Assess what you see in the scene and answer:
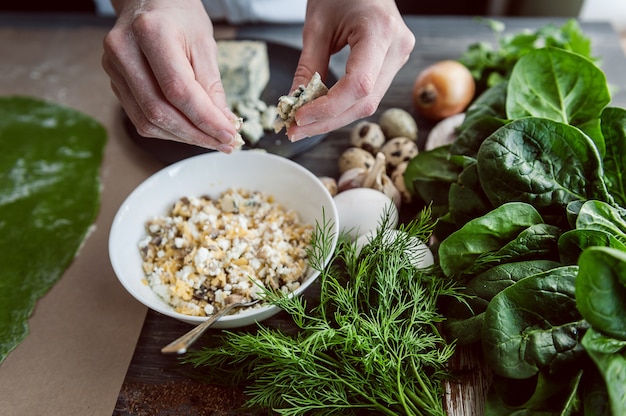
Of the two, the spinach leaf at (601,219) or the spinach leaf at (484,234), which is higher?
the spinach leaf at (601,219)

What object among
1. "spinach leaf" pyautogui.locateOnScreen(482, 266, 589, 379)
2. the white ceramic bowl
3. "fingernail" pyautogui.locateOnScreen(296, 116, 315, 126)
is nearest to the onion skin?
the white ceramic bowl

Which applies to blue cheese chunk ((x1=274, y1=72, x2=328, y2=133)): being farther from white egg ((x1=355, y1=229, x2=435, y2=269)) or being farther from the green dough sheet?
the green dough sheet

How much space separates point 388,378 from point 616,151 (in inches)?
23.5

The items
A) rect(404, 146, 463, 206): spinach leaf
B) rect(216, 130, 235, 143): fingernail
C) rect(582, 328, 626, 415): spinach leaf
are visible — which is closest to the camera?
rect(582, 328, 626, 415): spinach leaf

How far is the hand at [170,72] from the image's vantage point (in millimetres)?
881

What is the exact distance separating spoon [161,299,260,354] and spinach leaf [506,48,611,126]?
654 mm

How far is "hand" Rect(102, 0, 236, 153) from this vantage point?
2.89 ft

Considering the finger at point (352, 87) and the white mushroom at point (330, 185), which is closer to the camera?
the finger at point (352, 87)

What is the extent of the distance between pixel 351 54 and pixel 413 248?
367 millimetres

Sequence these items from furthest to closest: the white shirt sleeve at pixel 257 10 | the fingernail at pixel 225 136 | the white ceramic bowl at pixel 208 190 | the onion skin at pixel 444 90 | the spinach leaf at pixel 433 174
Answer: the white shirt sleeve at pixel 257 10 < the onion skin at pixel 444 90 < the spinach leaf at pixel 433 174 < the white ceramic bowl at pixel 208 190 < the fingernail at pixel 225 136

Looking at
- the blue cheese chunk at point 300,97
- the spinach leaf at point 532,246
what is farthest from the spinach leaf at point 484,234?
the blue cheese chunk at point 300,97

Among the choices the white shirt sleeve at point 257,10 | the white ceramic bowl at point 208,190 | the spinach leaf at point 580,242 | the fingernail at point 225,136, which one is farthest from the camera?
the white shirt sleeve at point 257,10

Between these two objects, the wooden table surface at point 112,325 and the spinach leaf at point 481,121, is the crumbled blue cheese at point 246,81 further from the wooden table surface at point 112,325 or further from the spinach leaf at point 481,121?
the spinach leaf at point 481,121

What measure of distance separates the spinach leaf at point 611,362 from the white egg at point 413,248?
1.04 ft
